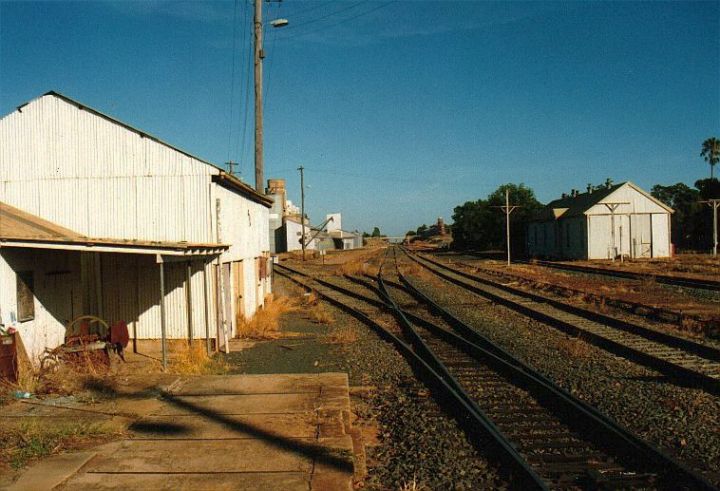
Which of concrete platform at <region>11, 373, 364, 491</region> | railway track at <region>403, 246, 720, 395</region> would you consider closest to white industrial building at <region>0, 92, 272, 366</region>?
concrete platform at <region>11, 373, 364, 491</region>

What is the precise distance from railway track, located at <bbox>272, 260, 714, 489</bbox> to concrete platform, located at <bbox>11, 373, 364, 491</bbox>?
1.67 m

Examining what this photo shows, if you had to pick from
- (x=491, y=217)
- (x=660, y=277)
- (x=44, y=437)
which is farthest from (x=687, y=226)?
(x=44, y=437)

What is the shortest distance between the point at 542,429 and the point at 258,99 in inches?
628

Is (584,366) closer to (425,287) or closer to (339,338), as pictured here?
(339,338)

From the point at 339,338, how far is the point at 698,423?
7.98m

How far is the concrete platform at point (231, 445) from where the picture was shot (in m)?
5.38

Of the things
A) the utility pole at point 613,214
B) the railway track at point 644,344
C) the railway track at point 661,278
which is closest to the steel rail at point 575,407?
the railway track at point 644,344

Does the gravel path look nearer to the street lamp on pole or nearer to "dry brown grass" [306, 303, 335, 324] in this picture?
"dry brown grass" [306, 303, 335, 324]

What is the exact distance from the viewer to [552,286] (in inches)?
874

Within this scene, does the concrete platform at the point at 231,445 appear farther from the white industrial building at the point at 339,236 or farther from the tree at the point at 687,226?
the white industrial building at the point at 339,236

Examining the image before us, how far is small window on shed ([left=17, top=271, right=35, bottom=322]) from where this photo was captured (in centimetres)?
987

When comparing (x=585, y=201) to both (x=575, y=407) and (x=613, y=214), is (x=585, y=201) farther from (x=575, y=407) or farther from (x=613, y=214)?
(x=575, y=407)

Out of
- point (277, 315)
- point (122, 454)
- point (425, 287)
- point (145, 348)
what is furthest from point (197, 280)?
point (425, 287)

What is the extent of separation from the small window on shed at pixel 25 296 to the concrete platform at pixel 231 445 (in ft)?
11.0
